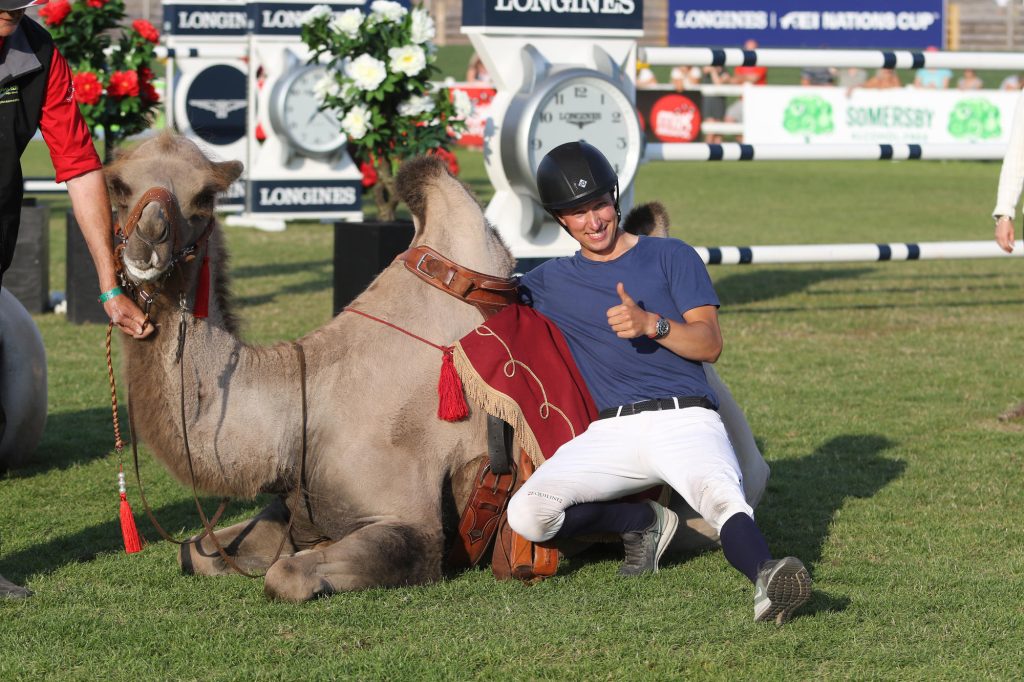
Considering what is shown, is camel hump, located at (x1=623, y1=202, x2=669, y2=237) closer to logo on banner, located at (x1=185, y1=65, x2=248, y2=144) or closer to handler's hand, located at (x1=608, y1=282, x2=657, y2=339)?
handler's hand, located at (x1=608, y1=282, x2=657, y2=339)

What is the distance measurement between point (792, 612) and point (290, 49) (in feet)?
49.0

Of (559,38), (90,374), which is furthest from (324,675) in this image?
(559,38)

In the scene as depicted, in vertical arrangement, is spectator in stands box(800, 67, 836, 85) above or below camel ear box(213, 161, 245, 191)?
above

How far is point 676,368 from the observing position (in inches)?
203

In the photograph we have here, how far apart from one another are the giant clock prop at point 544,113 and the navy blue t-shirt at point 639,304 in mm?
4665

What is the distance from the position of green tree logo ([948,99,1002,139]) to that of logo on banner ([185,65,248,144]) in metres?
14.9

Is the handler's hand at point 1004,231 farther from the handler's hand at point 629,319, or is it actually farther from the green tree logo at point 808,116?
the green tree logo at point 808,116

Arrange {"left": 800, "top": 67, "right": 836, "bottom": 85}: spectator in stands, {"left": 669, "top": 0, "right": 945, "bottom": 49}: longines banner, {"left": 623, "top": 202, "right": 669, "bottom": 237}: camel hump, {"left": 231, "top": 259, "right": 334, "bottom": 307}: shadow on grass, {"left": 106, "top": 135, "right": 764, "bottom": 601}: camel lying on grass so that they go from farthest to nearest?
{"left": 800, "top": 67, "right": 836, "bottom": 85}: spectator in stands
{"left": 669, "top": 0, "right": 945, "bottom": 49}: longines banner
{"left": 231, "top": 259, "right": 334, "bottom": 307}: shadow on grass
{"left": 623, "top": 202, "right": 669, "bottom": 237}: camel hump
{"left": 106, "top": 135, "right": 764, "bottom": 601}: camel lying on grass

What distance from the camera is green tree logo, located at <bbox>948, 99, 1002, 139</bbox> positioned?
28578 mm

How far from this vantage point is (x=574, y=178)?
5.14 metres

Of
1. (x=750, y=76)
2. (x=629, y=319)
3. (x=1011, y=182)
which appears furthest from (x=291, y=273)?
(x=750, y=76)

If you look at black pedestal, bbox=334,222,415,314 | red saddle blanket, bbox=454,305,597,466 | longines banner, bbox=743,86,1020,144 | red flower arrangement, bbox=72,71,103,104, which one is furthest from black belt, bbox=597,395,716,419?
longines banner, bbox=743,86,1020,144

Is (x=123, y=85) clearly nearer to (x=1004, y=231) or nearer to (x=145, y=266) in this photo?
(x=1004, y=231)

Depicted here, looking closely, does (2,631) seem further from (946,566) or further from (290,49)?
(290,49)
